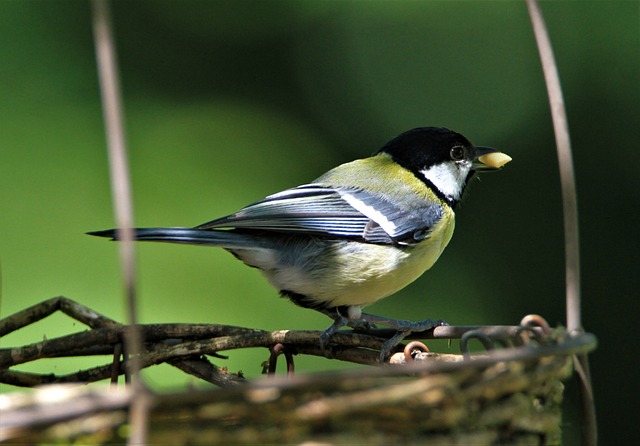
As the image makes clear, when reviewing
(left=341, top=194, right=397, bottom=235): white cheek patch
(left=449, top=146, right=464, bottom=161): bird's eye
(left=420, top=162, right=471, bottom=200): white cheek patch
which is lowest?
(left=341, top=194, right=397, bottom=235): white cheek patch

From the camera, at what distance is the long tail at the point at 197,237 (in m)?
1.60

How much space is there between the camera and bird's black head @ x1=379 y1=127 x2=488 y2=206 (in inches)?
87.4

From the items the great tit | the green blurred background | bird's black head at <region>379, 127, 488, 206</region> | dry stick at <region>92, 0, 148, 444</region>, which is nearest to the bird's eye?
bird's black head at <region>379, 127, 488, 206</region>

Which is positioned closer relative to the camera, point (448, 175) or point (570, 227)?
point (570, 227)

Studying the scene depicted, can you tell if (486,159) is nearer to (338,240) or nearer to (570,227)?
(338,240)

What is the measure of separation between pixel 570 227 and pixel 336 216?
3.13 feet

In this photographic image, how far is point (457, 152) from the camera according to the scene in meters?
2.23

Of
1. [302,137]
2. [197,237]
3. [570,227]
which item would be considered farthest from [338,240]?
[302,137]

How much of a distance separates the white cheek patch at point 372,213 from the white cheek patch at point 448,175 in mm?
293

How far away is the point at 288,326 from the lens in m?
2.86

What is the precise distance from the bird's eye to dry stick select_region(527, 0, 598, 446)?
104 centimetres

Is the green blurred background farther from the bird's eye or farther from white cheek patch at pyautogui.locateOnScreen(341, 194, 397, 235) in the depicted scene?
the bird's eye

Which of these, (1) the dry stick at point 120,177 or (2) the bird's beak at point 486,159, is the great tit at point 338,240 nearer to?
(2) the bird's beak at point 486,159

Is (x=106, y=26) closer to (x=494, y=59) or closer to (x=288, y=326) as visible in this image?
(x=288, y=326)
